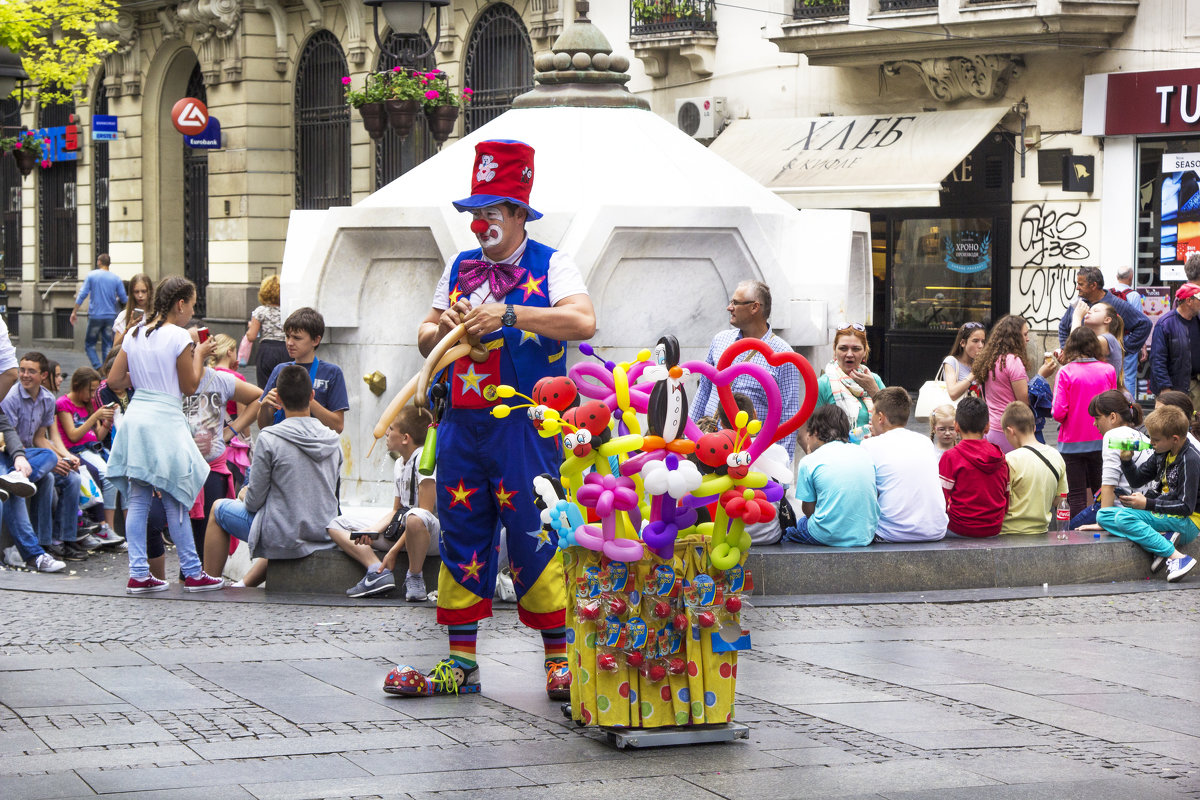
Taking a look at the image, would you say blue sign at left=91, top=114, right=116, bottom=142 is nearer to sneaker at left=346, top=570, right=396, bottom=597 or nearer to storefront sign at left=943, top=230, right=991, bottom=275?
storefront sign at left=943, top=230, right=991, bottom=275

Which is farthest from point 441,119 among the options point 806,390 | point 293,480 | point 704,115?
point 806,390

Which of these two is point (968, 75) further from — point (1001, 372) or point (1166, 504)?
point (1166, 504)

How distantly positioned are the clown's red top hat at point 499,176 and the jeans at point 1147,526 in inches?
172

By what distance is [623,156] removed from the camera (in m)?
9.28

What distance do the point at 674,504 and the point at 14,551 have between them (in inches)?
222

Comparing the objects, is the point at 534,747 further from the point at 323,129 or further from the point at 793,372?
the point at 323,129

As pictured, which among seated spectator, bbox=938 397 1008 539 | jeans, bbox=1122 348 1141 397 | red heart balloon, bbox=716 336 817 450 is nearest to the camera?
red heart balloon, bbox=716 336 817 450

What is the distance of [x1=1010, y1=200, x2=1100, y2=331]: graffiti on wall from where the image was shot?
19797 mm

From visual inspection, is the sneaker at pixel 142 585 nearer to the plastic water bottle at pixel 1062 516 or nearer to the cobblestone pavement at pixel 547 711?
the cobblestone pavement at pixel 547 711

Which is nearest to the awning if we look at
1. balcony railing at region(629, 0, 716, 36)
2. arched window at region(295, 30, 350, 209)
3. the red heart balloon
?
balcony railing at region(629, 0, 716, 36)

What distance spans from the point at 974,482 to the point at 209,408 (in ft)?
13.6

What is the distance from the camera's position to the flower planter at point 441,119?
18.6 metres

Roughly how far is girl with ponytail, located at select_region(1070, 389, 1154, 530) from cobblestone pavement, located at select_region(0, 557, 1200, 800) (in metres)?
1.25

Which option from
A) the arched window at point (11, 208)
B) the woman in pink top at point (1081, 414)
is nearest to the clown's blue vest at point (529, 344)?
the woman in pink top at point (1081, 414)
